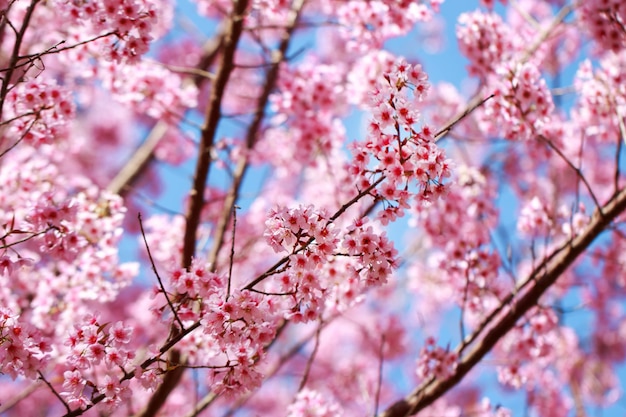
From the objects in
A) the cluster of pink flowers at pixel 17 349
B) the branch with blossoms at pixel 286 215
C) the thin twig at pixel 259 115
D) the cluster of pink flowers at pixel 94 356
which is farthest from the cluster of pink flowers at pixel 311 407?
the cluster of pink flowers at pixel 17 349

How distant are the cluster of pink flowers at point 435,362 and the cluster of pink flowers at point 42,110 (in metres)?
3.19

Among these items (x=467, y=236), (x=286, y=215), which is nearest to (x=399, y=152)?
(x=286, y=215)

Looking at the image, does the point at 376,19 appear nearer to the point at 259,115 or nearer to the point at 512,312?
the point at 259,115

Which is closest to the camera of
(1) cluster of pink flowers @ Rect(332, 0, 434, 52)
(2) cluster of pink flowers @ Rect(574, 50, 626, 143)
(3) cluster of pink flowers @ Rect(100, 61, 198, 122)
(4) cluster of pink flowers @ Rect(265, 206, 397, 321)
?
(4) cluster of pink flowers @ Rect(265, 206, 397, 321)

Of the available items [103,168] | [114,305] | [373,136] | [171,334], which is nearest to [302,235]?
[373,136]

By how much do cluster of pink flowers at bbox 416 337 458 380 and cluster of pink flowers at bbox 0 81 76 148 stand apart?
3194 millimetres

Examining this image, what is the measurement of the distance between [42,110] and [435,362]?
11.0 feet

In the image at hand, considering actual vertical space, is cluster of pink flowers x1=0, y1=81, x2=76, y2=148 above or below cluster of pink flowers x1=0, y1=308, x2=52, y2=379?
above

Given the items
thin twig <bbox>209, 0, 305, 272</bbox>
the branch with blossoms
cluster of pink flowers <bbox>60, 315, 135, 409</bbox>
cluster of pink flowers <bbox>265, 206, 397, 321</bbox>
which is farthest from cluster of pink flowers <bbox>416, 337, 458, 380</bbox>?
cluster of pink flowers <bbox>60, 315, 135, 409</bbox>

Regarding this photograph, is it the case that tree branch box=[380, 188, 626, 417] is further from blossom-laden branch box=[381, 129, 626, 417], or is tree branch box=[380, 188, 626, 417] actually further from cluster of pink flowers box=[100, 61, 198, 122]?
cluster of pink flowers box=[100, 61, 198, 122]

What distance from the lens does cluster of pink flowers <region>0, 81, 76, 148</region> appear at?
13.1 feet

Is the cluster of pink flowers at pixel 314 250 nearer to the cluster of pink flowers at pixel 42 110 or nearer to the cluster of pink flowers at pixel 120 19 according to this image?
the cluster of pink flowers at pixel 120 19

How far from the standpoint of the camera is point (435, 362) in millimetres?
4395

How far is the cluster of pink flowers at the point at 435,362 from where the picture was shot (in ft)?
14.1
